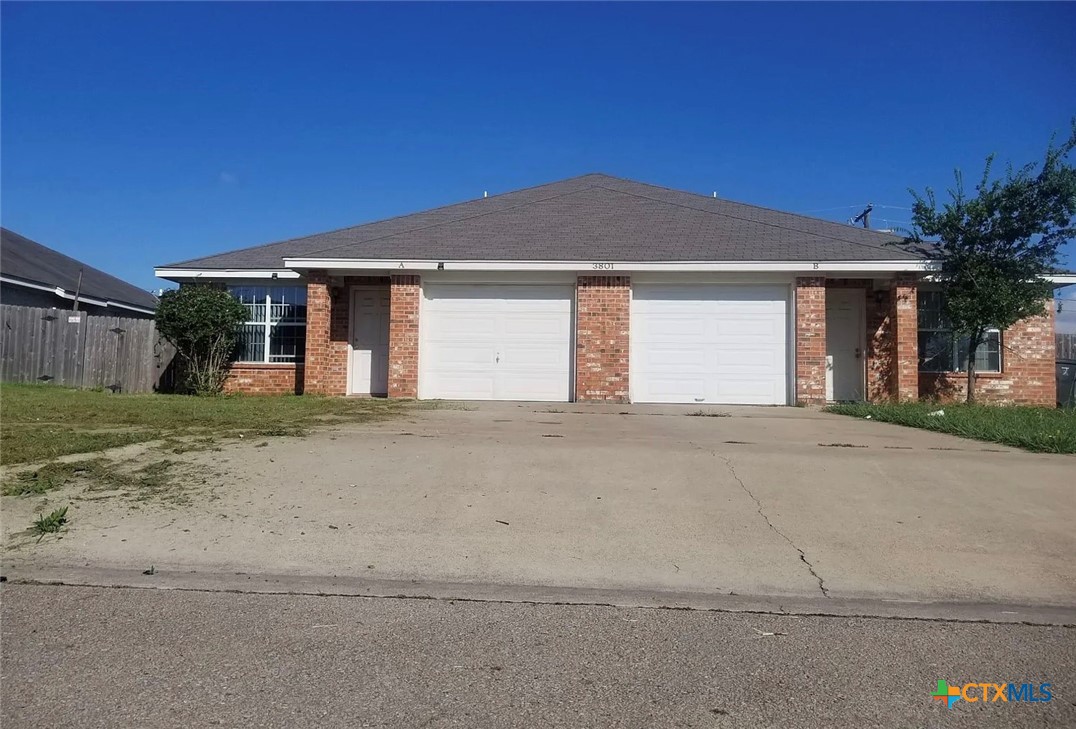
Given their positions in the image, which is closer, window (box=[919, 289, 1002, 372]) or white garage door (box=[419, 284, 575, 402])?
white garage door (box=[419, 284, 575, 402])

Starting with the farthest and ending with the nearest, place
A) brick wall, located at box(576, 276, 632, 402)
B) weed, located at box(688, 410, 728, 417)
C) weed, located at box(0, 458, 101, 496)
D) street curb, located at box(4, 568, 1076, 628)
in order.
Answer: brick wall, located at box(576, 276, 632, 402)
weed, located at box(688, 410, 728, 417)
weed, located at box(0, 458, 101, 496)
street curb, located at box(4, 568, 1076, 628)

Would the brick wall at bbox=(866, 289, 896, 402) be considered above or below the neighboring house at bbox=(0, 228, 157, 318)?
below

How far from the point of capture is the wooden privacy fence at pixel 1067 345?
60.2 ft

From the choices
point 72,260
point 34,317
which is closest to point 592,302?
point 34,317

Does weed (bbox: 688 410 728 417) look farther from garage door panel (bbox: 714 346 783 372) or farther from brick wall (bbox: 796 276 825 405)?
brick wall (bbox: 796 276 825 405)

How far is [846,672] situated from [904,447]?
5892 mm

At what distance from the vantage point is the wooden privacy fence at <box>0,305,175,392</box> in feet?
54.3

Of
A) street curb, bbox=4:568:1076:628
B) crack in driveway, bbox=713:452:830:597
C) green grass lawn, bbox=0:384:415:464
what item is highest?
green grass lawn, bbox=0:384:415:464

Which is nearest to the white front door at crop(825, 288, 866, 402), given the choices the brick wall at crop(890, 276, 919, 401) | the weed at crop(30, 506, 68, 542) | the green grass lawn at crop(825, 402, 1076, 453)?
Result: the brick wall at crop(890, 276, 919, 401)

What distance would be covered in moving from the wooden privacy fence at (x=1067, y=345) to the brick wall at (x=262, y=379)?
1896cm

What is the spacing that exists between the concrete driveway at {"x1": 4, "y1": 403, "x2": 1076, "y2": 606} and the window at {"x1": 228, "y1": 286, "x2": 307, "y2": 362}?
27.5ft

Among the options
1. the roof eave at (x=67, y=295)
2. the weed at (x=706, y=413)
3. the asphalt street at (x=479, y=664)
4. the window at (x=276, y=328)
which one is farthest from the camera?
the roof eave at (x=67, y=295)

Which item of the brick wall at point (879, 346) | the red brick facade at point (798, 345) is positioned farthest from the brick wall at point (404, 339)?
the brick wall at point (879, 346)

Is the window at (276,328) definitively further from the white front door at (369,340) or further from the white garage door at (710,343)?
the white garage door at (710,343)
